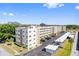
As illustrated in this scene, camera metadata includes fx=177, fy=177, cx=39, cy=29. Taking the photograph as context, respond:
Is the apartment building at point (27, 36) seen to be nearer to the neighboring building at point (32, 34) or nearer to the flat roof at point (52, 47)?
the neighboring building at point (32, 34)

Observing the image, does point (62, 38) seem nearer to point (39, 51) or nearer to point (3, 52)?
point (39, 51)

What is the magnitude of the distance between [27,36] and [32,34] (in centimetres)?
5

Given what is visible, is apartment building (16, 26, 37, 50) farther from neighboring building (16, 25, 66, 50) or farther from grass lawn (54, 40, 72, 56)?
grass lawn (54, 40, 72, 56)

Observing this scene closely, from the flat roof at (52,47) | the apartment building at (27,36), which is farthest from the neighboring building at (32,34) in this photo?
the flat roof at (52,47)

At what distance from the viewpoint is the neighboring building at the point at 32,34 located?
1765 millimetres

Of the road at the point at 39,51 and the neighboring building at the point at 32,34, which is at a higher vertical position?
the neighboring building at the point at 32,34

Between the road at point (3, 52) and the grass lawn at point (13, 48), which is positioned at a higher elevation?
the grass lawn at point (13, 48)

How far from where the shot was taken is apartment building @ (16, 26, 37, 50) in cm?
176

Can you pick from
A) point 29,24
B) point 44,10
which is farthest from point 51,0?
point 29,24

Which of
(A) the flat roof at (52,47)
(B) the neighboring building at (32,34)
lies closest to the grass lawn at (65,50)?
Result: (A) the flat roof at (52,47)

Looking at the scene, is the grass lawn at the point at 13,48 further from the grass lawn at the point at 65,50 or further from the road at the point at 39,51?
the grass lawn at the point at 65,50

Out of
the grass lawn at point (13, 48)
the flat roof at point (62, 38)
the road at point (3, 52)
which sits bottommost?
the road at point (3, 52)

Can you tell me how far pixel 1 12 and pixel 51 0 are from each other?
19.6 inches

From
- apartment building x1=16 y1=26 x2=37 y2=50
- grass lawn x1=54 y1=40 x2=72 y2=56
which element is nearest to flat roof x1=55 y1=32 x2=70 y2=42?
grass lawn x1=54 y1=40 x2=72 y2=56
